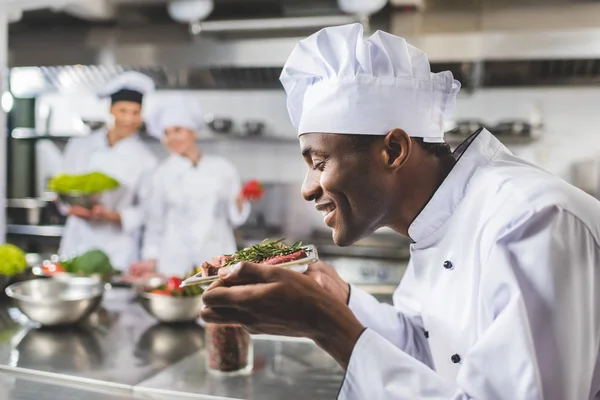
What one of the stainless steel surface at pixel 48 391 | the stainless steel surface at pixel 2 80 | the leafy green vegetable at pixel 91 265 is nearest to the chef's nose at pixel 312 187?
the stainless steel surface at pixel 48 391

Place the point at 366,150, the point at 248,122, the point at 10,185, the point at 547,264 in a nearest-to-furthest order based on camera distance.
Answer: the point at 547,264 → the point at 366,150 → the point at 248,122 → the point at 10,185

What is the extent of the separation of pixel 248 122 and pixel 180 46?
96 centimetres

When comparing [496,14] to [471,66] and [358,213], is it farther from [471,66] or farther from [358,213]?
[358,213]

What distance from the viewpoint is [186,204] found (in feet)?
12.8

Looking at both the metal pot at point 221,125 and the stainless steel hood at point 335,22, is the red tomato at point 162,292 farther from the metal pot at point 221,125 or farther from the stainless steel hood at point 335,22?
the metal pot at point 221,125

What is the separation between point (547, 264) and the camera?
0.85 meters

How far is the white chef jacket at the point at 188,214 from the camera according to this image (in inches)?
153

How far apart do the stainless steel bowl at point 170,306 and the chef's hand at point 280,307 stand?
85cm

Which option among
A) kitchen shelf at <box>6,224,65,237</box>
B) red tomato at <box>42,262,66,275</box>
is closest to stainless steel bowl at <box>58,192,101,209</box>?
red tomato at <box>42,262,66,275</box>

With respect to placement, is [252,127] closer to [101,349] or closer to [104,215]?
[104,215]

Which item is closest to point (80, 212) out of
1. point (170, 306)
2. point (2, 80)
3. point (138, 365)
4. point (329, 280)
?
point (2, 80)

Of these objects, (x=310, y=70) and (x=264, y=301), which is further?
(x=310, y=70)

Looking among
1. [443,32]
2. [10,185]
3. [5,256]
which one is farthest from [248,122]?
[5,256]

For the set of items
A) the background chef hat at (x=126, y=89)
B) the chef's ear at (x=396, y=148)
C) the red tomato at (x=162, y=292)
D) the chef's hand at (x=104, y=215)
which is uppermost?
the background chef hat at (x=126, y=89)
